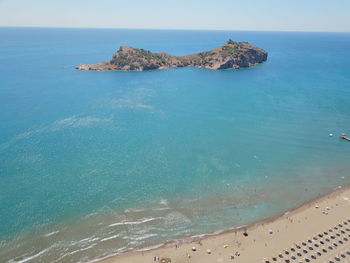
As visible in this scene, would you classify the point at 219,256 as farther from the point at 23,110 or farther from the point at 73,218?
the point at 23,110

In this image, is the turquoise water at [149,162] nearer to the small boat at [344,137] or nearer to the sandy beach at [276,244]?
the small boat at [344,137]

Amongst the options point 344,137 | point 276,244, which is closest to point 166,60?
point 344,137

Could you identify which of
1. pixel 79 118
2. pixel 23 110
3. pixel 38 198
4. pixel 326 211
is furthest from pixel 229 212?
pixel 23 110

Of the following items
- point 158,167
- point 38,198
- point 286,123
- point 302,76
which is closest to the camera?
point 38,198

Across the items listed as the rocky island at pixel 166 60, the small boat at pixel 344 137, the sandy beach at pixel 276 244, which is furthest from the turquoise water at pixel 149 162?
the rocky island at pixel 166 60

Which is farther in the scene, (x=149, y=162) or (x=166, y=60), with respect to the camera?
(x=166, y=60)

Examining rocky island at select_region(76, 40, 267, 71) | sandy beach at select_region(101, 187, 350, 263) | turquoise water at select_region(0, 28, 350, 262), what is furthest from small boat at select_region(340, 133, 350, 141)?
rocky island at select_region(76, 40, 267, 71)

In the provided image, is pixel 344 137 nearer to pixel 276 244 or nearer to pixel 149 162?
pixel 276 244
